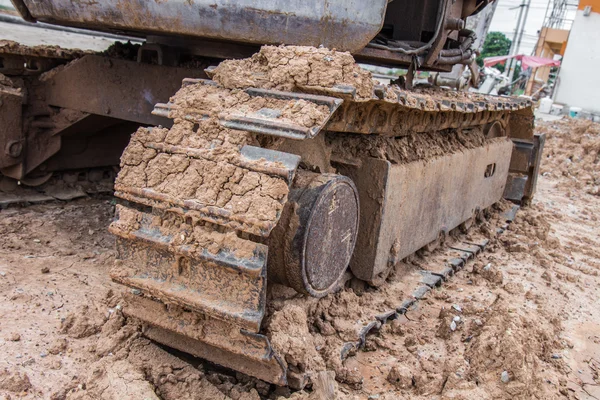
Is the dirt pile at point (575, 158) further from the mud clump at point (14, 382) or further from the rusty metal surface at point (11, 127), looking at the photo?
the mud clump at point (14, 382)

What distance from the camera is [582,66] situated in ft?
72.0

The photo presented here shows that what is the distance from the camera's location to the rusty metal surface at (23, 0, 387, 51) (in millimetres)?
3027

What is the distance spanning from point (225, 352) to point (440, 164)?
209 cm

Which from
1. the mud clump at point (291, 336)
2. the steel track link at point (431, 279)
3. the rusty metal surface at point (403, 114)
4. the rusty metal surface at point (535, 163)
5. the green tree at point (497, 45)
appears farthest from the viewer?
the green tree at point (497, 45)

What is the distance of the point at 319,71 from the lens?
2.46 m

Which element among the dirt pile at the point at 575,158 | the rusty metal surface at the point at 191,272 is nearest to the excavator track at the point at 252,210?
the rusty metal surface at the point at 191,272

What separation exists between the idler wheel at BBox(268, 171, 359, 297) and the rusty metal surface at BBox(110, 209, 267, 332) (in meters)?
0.28

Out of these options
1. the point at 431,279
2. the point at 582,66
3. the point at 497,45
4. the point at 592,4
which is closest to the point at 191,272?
the point at 431,279

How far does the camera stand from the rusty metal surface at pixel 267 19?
9.93 ft

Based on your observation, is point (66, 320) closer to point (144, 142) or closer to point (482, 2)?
point (144, 142)

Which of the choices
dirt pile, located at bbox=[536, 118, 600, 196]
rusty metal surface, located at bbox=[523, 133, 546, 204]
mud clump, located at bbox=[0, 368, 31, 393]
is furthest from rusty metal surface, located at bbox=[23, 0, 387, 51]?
dirt pile, located at bbox=[536, 118, 600, 196]

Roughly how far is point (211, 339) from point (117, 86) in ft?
7.90

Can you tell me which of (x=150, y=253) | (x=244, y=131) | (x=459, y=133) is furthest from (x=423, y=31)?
(x=150, y=253)

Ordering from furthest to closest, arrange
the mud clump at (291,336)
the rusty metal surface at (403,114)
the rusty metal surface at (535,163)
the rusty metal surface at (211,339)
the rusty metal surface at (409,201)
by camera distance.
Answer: the rusty metal surface at (535,163), the rusty metal surface at (409,201), the rusty metal surface at (403,114), the mud clump at (291,336), the rusty metal surface at (211,339)
